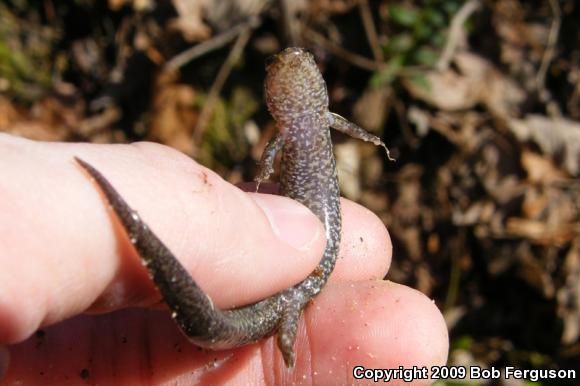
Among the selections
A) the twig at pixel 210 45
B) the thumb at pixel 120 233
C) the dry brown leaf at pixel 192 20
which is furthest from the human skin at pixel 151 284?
the dry brown leaf at pixel 192 20

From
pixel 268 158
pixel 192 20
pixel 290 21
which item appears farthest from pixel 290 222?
pixel 192 20

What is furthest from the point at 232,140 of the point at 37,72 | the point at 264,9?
the point at 37,72

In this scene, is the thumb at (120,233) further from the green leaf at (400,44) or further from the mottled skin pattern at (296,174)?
the green leaf at (400,44)

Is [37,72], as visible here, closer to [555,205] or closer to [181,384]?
[181,384]

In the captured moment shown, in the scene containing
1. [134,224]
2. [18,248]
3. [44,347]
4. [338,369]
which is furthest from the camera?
[338,369]

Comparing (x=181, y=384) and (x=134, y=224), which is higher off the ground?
Result: (x=134, y=224)

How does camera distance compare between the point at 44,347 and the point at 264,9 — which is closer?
the point at 44,347
